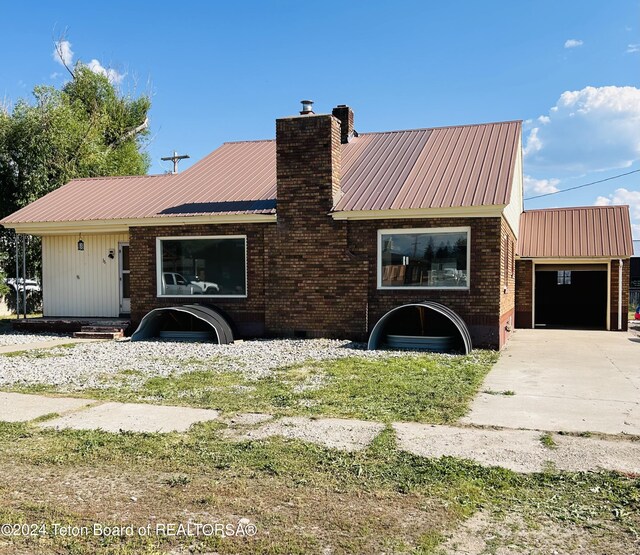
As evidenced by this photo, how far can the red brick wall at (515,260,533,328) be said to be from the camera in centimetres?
1797

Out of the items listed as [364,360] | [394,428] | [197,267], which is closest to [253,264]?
[197,267]

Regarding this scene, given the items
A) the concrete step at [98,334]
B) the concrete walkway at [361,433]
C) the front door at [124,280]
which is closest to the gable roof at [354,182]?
the front door at [124,280]

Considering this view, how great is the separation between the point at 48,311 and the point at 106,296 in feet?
6.17

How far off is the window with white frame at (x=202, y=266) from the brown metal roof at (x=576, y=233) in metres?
8.89

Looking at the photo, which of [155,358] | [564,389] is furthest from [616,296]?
[155,358]

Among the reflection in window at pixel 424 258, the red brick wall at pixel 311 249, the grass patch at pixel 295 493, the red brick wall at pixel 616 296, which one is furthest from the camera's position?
the red brick wall at pixel 616 296

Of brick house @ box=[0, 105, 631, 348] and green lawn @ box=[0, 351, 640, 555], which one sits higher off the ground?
brick house @ box=[0, 105, 631, 348]

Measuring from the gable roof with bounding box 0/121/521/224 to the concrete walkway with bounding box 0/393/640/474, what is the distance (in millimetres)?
7054

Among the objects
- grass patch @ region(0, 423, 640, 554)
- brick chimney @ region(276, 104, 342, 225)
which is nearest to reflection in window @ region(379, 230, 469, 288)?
brick chimney @ region(276, 104, 342, 225)

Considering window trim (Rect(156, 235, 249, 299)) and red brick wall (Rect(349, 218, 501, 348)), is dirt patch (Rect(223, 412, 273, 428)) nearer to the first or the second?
red brick wall (Rect(349, 218, 501, 348))

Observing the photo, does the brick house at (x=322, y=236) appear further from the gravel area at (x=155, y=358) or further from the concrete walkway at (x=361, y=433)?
the concrete walkway at (x=361, y=433)

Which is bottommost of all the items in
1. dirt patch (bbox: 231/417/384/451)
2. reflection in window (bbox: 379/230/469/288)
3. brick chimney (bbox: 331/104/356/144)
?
dirt patch (bbox: 231/417/384/451)

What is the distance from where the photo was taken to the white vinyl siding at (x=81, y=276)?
16047 millimetres

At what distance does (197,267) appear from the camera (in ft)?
46.4
